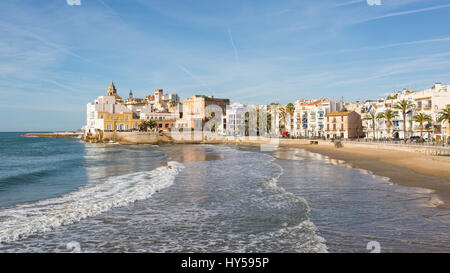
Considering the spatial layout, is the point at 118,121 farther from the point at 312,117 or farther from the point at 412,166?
the point at 412,166

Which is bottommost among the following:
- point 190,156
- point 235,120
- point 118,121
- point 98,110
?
point 190,156

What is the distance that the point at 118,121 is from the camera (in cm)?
12225

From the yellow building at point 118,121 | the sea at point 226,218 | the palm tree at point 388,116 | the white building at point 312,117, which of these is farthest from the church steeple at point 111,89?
the sea at point 226,218

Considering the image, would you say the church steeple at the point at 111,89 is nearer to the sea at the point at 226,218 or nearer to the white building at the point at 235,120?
the white building at the point at 235,120

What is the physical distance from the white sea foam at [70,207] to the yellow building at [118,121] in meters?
102

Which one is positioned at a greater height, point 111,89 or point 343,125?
point 111,89

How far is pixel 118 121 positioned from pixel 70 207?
368ft

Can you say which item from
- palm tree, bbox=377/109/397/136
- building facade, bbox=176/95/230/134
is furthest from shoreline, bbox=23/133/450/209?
building facade, bbox=176/95/230/134

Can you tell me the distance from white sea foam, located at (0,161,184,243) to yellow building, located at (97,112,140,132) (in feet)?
333

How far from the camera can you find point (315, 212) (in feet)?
45.2

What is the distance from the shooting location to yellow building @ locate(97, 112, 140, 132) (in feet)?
390

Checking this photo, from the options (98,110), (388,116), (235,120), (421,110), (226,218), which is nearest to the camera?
(226,218)

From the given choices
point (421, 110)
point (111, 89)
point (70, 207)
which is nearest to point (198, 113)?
point (421, 110)
